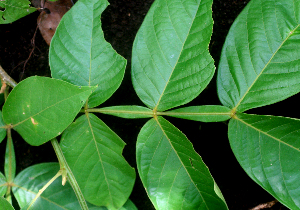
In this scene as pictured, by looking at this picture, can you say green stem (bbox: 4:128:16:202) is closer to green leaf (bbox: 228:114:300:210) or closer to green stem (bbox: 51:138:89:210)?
green stem (bbox: 51:138:89:210)

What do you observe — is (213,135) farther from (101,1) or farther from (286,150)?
(101,1)

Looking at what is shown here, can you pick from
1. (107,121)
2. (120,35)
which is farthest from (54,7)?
(107,121)

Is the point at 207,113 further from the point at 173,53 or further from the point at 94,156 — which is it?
the point at 94,156

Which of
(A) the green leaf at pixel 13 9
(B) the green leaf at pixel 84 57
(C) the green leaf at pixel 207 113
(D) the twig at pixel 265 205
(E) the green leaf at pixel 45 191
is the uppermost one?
(A) the green leaf at pixel 13 9

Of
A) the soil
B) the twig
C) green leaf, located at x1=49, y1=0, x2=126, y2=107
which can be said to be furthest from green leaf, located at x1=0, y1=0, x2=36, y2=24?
the twig

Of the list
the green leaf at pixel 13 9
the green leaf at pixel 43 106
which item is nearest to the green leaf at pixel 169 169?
the green leaf at pixel 43 106

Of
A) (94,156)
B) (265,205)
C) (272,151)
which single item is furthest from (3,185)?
(265,205)

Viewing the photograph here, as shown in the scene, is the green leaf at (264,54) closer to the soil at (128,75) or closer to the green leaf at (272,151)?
the green leaf at (272,151)
